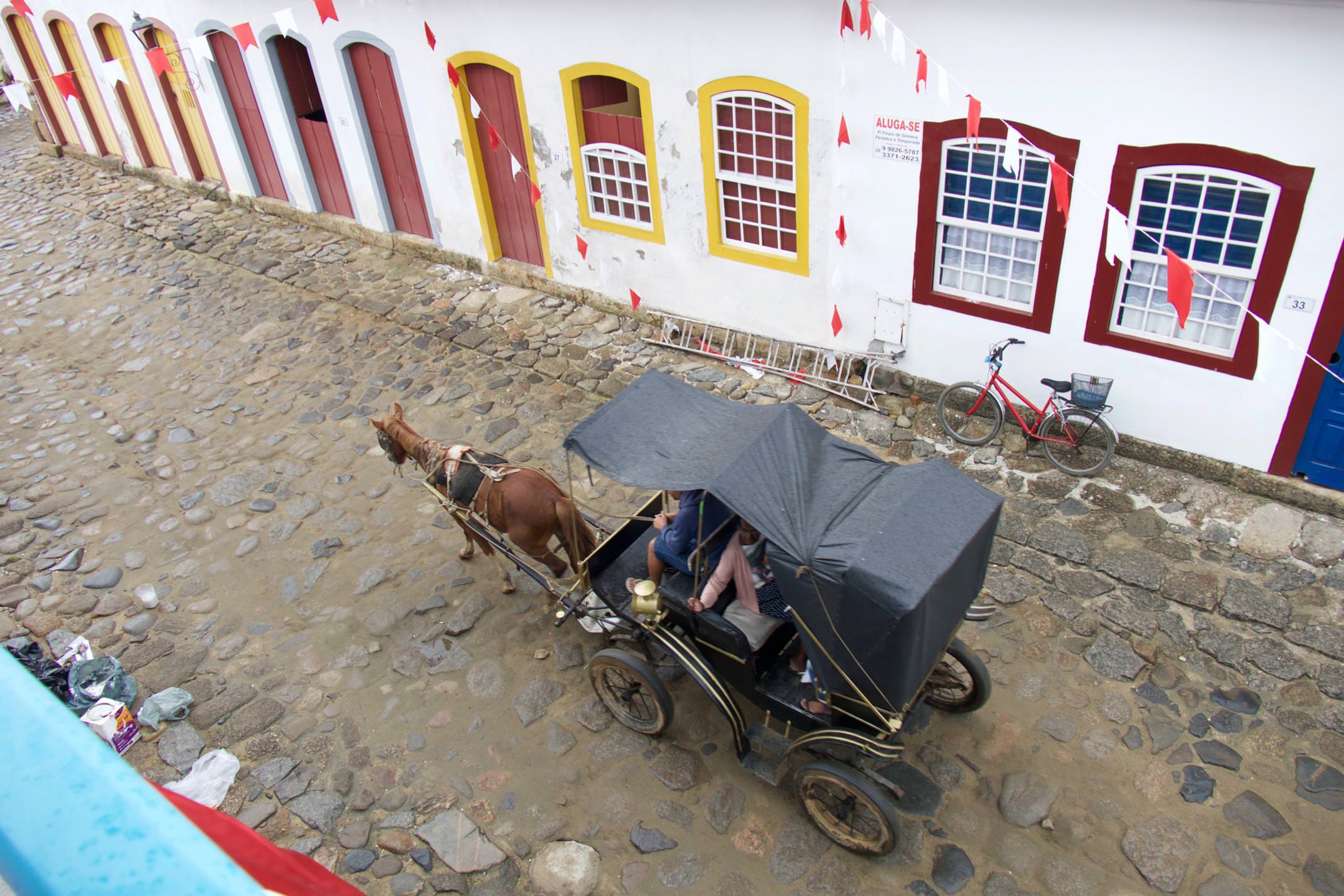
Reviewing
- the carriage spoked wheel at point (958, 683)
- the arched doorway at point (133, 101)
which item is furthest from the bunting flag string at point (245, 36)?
the carriage spoked wheel at point (958, 683)

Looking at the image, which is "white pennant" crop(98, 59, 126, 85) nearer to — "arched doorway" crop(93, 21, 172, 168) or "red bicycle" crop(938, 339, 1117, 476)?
"arched doorway" crop(93, 21, 172, 168)

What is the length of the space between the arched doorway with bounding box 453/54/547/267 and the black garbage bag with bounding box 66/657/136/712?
275 inches

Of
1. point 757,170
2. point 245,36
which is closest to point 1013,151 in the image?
point 757,170

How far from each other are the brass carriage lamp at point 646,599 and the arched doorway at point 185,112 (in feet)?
45.2

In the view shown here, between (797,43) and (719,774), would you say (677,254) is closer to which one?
(797,43)

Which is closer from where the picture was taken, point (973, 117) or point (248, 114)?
point (973, 117)

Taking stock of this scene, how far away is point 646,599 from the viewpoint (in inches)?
217

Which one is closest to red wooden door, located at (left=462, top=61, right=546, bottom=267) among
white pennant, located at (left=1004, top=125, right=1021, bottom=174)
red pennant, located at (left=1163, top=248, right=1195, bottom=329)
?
white pennant, located at (left=1004, top=125, right=1021, bottom=174)

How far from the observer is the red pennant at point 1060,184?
7.11 m

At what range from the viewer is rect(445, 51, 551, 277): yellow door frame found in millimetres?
10688

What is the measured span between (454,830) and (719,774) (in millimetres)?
1707

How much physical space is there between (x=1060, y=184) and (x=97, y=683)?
27.1ft

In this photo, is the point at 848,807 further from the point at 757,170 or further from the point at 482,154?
the point at 482,154

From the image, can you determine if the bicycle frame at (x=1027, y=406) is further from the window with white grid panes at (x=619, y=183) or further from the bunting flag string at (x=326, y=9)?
the bunting flag string at (x=326, y=9)
